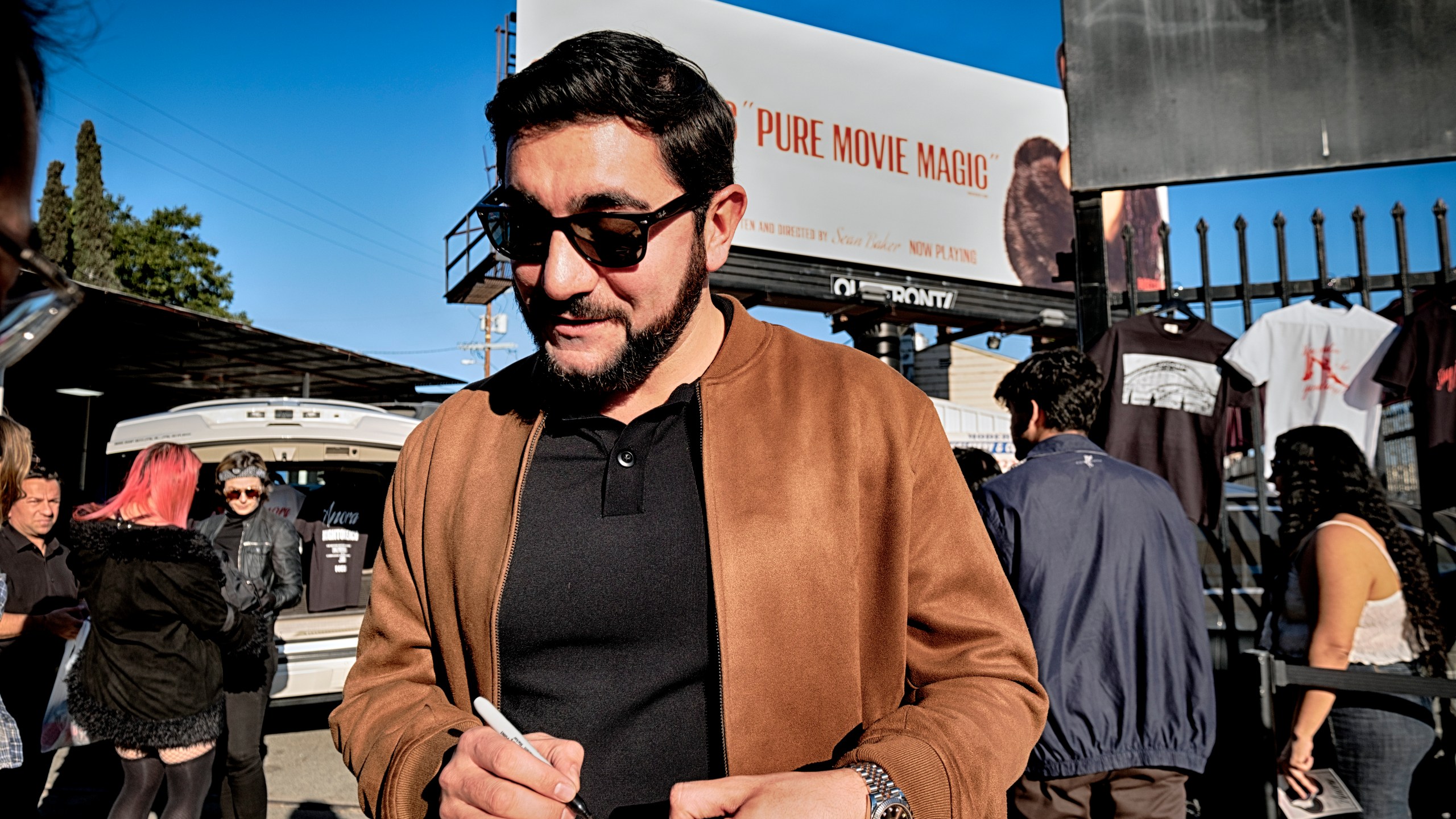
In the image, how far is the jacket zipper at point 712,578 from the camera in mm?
1488

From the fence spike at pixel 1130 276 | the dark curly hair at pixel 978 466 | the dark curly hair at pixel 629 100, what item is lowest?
the dark curly hair at pixel 978 466

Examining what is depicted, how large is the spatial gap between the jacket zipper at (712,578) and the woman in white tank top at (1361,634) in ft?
9.89

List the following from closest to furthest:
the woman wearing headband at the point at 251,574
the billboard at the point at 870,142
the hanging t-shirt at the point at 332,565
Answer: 1. the woman wearing headband at the point at 251,574
2. the hanging t-shirt at the point at 332,565
3. the billboard at the point at 870,142

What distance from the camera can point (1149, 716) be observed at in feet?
11.2

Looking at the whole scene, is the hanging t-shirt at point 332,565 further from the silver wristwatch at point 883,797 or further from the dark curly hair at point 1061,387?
the silver wristwatch at point 883,797

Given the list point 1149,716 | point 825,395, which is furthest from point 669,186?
point 1149,716

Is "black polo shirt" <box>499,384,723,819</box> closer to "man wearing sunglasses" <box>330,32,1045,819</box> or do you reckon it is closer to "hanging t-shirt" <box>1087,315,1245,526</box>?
"man wearing sunglasses" <box>330,32,1045,819</box>

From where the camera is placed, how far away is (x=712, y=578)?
1.56 metres

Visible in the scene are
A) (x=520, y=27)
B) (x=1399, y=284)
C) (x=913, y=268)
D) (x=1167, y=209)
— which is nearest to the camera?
(x=1399, y=284)

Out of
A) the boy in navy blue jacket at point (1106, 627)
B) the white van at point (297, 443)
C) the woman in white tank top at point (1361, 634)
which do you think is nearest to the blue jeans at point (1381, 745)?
the woman in white tank top at point (1361, 634)

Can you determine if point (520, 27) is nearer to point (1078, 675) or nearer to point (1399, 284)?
point (1399, 284)

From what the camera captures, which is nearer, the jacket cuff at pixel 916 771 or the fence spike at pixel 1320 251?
the jacket cuff at pixel 916 771

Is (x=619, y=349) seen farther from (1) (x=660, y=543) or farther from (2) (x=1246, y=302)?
(2) (x=1246, y=302)

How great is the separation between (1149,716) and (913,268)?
1410 centimetres
